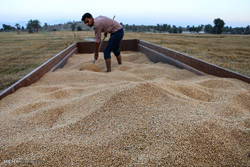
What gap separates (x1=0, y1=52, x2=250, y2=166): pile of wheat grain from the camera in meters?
1.27

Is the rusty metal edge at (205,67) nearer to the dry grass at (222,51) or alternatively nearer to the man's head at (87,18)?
the dry grass at (222,51)

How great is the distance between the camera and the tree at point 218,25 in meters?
33.8

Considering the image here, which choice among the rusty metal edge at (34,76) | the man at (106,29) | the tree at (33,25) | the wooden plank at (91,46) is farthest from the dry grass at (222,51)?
the tree at (33,25)

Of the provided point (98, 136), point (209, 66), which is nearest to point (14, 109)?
point (98, 136)

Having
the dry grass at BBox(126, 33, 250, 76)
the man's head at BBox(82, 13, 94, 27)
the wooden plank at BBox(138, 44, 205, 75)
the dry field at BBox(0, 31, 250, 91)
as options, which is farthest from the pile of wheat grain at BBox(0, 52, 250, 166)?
the dry grass at BBox(126, 33, 250, 76)

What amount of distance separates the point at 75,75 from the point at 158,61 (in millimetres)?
2210

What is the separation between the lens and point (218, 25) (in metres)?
34.5

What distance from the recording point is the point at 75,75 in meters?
3.40

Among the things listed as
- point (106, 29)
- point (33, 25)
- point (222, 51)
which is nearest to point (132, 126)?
point (106, 29)

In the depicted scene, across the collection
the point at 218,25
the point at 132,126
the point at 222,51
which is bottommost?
the point at 132,126

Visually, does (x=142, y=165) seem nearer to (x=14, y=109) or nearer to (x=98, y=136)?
(x=98, y=136)

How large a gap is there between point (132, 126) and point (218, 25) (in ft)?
125

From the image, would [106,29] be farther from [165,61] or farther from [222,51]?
[222,51]

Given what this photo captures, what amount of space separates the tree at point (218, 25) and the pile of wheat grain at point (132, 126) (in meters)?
36.0
